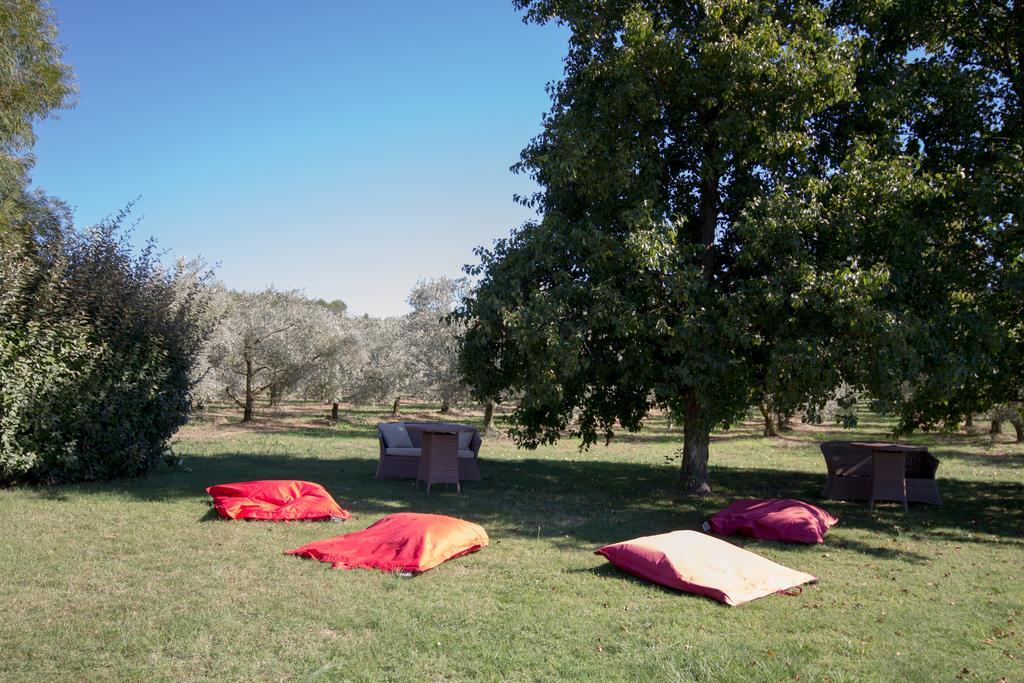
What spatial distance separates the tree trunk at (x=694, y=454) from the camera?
11.9 m

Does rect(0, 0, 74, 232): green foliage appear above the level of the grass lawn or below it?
above

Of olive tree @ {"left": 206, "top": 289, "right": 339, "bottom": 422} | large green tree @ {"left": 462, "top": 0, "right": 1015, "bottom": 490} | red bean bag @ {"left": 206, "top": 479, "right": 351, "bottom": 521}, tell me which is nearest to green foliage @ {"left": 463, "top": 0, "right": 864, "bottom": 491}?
large green tree @ {"left": 462, "top": 0, "right": 1015, "bottom": 490}

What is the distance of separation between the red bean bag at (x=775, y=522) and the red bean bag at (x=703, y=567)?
1.53 meters

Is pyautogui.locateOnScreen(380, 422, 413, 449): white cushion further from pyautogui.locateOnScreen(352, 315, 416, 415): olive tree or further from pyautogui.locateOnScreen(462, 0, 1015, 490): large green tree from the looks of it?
pyautogui.locateOnScreen(352, 315, 416, 415): olive tree

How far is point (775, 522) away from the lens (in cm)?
821

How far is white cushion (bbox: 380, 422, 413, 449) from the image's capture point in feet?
41.2

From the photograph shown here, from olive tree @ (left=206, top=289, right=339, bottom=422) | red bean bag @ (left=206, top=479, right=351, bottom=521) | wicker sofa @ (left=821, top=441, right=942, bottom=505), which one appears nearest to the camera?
red bean bag @ (left=206, top=479, right=351, bottom=521)

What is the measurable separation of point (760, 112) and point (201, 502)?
9.66 meters

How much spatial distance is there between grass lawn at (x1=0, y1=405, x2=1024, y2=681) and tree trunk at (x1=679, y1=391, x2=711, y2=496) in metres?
1.28

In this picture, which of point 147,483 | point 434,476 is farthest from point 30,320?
point 434,476

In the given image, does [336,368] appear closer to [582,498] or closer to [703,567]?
[582,498]

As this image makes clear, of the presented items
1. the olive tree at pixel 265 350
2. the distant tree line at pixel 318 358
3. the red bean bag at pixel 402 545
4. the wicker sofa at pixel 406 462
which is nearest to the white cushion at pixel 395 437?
the wicker sofa at pixel 406 462

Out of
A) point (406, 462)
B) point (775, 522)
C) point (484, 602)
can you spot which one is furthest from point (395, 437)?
point (484, 602)

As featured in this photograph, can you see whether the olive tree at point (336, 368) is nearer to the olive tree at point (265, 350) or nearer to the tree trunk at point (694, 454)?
the olive tree at point (265, 350)
